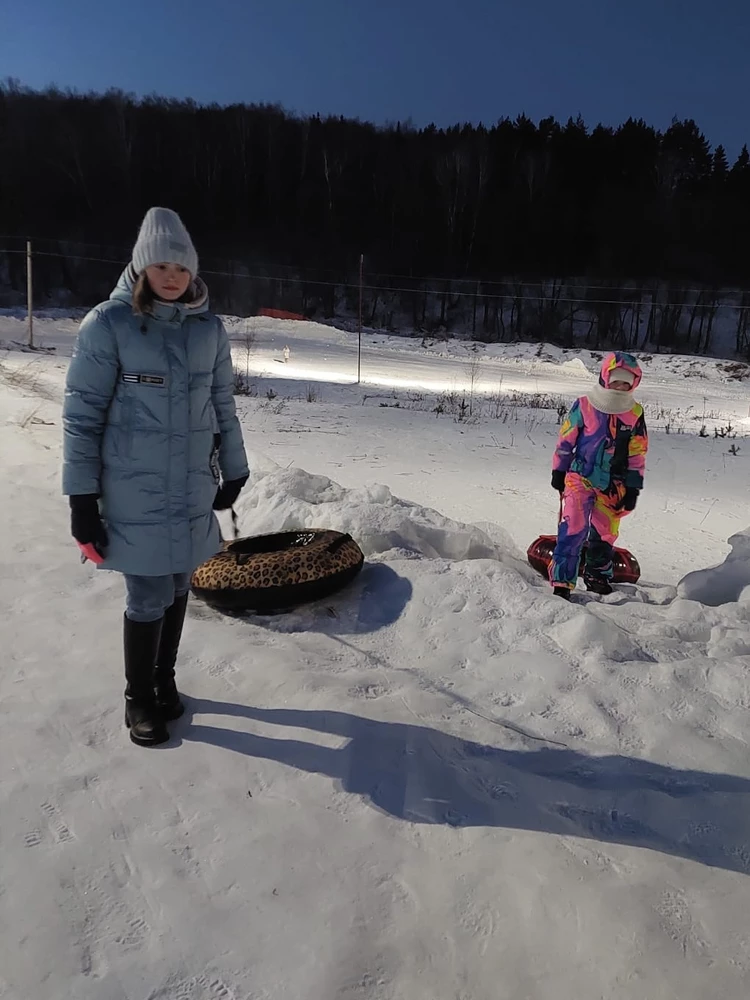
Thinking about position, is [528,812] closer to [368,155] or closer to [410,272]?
[410,272]

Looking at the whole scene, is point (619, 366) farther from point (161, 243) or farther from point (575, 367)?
point (575, 367)

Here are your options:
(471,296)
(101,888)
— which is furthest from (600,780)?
(471,296)

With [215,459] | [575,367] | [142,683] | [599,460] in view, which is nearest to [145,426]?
[215,459]

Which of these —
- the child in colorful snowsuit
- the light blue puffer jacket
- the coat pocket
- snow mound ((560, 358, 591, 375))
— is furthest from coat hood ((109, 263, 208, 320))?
snow mound ((560, 358, 591, 375))

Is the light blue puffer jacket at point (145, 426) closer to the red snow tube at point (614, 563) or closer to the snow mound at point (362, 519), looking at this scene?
the snow mound at point (362, 519)

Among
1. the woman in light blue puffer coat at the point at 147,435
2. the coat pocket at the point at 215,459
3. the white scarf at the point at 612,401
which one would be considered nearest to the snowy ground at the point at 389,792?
the woman in light blue puffer coat at the point at 147,435

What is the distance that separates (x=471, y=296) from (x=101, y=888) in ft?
99.3

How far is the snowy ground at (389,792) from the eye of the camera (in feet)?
4.44

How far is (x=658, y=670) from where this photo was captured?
232cm

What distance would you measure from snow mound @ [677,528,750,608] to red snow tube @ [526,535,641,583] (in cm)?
34

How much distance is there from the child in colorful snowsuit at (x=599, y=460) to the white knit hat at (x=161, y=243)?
2.18 m

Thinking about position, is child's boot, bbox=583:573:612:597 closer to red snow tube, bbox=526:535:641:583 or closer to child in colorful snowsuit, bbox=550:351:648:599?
red snow tube, bbox=526:535:641:583

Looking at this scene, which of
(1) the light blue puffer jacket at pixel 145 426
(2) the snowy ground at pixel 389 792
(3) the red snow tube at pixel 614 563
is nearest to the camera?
(2) the snowy ground at pixel 389 792

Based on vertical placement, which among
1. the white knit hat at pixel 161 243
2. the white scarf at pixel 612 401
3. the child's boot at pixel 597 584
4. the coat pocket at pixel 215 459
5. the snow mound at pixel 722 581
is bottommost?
the child's boot at pixel 597 584
